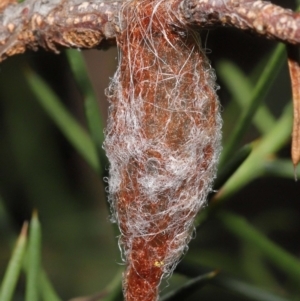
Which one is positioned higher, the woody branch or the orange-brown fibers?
the woody branch

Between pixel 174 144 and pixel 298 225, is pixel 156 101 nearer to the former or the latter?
pixel 174 144

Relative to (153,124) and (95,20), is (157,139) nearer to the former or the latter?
(153,124)

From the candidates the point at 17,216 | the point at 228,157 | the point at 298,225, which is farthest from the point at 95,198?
the point at 228,157

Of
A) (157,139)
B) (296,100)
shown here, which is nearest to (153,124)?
(157,139)

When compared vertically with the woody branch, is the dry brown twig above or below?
below

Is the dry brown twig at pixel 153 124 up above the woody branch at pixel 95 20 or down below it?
below
